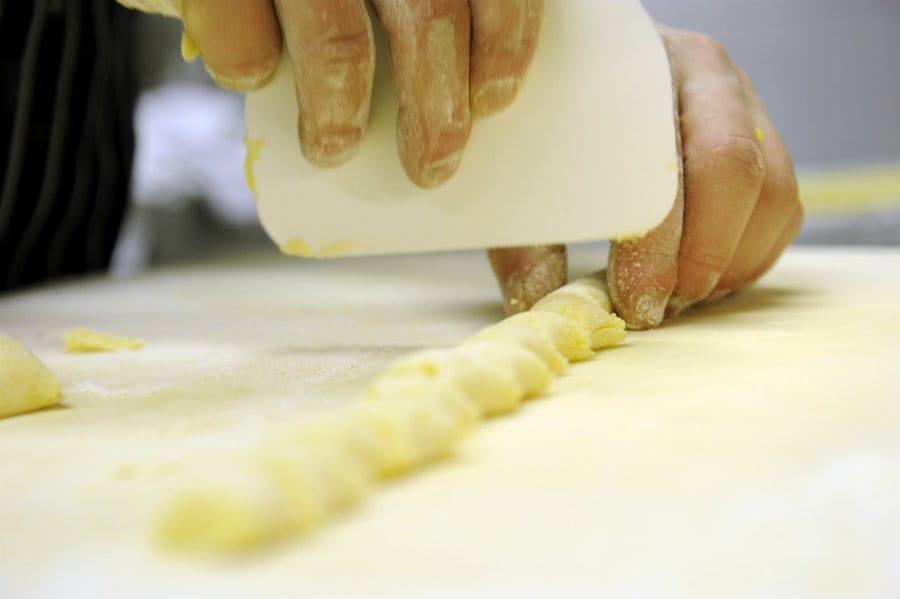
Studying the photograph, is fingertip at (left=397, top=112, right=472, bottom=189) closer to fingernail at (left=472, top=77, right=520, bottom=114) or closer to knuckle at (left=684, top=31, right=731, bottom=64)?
fingernail at (left=472, top=77, right=520, bottom=114)

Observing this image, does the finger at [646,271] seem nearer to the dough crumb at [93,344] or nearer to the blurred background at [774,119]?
the dough crumb at [93,344]

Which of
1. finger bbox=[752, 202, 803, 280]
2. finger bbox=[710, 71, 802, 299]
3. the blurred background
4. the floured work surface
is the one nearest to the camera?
the floured work surface

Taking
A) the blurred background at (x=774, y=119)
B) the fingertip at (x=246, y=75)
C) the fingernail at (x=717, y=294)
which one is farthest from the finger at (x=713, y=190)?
the blurred background at (x=774, y=119)

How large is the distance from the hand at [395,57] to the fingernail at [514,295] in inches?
10.1

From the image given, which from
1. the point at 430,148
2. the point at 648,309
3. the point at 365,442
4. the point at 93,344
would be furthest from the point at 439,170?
the point at 93,344

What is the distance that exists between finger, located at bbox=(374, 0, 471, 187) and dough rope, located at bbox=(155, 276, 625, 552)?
11.0 inches

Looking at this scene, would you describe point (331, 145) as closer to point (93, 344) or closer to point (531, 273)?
point (531, 273)

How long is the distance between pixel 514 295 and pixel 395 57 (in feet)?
1.39

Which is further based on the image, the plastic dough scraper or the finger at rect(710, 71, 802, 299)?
the finger at rect(710, 71, 802, 299)

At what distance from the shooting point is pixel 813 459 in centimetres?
67

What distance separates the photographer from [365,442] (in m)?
0.64

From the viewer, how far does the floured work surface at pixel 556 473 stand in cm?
54

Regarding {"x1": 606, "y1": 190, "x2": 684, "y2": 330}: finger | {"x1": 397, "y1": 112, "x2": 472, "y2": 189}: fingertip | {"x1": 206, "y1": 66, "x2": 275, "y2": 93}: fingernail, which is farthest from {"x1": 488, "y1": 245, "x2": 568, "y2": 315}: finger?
{"x1": 206, "y1": 66, "x2": 275, "y2": 93}: fingernail

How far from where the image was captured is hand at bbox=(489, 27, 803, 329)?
3.91 ft
